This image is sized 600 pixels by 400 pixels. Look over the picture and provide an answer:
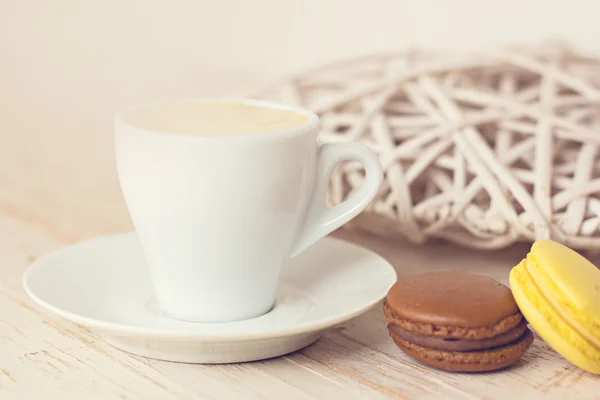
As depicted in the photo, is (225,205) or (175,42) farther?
(175,42)

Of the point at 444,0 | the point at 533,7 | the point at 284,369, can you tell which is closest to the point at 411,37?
the point at 444,0

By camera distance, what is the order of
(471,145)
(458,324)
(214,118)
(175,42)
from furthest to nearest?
(175,42)
(471,145)
(214,118)
(458,324)

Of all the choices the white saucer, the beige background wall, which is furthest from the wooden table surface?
the beige background wall

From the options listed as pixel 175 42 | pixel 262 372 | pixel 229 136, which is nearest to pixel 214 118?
pixel 229 136

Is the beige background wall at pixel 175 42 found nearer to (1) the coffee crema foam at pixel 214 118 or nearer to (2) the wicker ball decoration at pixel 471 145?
(2) the wicker ball decoration at pixel 471 145

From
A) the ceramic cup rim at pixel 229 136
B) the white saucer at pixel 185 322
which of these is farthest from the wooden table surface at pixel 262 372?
the ceramic cup rim at pixel 229 136

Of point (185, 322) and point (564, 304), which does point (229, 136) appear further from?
point (564, 304)
